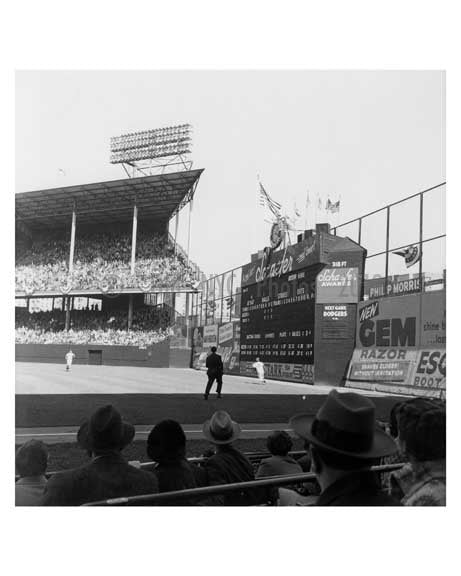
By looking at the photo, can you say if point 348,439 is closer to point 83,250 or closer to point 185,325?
point 83,250

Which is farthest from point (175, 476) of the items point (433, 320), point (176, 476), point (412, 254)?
point (412, 254)

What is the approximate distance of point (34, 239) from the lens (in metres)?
9.24

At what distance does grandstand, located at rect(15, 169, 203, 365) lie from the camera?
10.0 meters

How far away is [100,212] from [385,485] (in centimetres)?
1150

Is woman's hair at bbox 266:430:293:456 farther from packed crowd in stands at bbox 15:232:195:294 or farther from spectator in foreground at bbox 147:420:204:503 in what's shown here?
packed crowd in stands at bbox 15:232:195:294

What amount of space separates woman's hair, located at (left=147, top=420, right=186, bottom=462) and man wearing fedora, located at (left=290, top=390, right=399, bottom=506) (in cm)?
99

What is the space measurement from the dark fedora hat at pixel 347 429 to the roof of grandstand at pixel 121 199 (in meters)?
7.18

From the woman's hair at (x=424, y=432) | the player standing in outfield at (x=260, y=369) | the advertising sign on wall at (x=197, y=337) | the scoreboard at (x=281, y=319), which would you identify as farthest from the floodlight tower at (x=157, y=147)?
the advertising sign on wall at (x=197, y=337)

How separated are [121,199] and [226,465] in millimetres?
11319

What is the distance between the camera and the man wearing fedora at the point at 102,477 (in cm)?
240

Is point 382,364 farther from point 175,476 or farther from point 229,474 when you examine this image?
point 175,476

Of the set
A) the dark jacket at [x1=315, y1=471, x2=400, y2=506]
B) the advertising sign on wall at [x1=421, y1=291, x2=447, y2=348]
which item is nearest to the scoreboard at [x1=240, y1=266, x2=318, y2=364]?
the advertising sign on wall at [x1=421, y1=291, x2=447, y2=348]

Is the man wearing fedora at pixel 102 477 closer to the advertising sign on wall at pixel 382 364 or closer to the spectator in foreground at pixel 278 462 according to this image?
the spectator in foreground at pixel 278 462

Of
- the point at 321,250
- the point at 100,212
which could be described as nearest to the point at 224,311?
the point at 321,250
